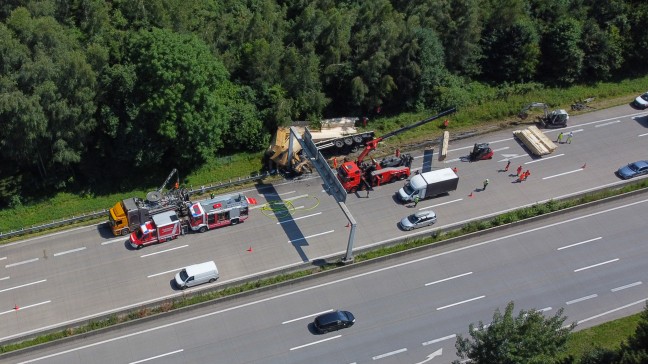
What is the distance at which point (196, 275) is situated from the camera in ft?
176

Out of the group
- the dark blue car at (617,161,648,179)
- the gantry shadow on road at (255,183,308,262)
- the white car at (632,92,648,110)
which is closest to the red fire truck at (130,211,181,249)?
the gantry shadow on road at (255,183,308,262)

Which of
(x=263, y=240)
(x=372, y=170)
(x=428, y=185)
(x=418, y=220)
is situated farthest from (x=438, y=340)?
(x=372, y=170)

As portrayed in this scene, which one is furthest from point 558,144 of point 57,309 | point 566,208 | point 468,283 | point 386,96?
point 57,309

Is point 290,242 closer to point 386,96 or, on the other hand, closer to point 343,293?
point 343,293

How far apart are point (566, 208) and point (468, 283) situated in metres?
13.2

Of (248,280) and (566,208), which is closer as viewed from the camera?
(248,280)

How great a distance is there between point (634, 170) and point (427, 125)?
2063 centimetres

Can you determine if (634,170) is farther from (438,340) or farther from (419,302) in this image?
(438,340)

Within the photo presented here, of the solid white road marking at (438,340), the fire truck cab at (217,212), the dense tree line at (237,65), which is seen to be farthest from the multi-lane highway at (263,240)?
the solid white road marking at (438,340)

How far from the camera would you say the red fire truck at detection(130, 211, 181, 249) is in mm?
57438

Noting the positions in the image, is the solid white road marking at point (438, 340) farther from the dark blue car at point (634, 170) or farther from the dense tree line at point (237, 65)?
the dark blue car at point (634, 170)

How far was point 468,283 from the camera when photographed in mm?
55250

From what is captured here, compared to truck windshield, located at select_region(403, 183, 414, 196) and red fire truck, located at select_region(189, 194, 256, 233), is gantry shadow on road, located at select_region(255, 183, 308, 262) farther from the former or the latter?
truck windshield, located at select_region(403, 183, 414, 196)

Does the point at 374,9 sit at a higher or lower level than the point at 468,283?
higher
